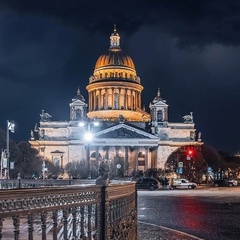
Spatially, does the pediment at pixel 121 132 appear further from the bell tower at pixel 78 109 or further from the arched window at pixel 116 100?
the arched window at pixel 116 100

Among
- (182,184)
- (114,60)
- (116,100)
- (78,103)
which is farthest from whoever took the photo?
(114,60)

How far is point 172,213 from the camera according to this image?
26.3 meters

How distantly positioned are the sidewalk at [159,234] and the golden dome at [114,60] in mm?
118560

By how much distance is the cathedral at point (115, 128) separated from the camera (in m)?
120

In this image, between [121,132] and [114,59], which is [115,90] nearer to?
[114,59]

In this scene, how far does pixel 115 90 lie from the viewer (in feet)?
440

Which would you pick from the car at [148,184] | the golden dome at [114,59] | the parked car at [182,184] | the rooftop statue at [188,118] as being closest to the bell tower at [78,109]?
the golden dome at [114,59]

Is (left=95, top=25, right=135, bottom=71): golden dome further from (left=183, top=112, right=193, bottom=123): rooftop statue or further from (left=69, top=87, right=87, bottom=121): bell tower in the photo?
(left=183, top=112, right=193, bottom=123): rooftop statue

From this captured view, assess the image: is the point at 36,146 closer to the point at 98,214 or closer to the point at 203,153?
the point at 203,153

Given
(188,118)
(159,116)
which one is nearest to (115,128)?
(159,116)

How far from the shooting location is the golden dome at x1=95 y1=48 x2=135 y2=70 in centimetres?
13688

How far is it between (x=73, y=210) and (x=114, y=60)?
12971 cm

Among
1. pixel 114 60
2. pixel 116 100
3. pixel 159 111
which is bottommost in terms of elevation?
pixel 159 111

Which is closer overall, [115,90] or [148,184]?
[148,184]
